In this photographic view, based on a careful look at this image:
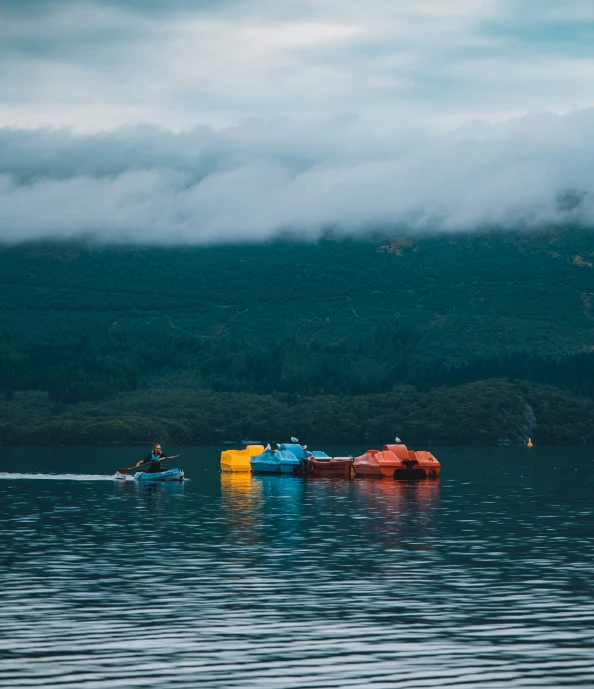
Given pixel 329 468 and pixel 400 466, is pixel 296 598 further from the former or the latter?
pixel 329 468

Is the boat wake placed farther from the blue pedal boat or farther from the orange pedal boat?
the orange pedal boat

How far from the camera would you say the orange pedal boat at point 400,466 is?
541 feet

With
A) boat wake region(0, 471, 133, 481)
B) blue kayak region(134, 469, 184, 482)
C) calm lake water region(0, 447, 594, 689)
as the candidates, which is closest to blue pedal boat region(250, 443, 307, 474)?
boat wake region(0, 471, 133, 481)

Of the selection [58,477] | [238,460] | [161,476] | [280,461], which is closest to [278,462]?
[280,461]

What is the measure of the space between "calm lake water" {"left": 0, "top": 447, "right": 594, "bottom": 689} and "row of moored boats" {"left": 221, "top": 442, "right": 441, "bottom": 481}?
60.1 metres

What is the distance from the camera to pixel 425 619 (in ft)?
154

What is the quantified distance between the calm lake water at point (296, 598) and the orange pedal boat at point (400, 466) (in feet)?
197

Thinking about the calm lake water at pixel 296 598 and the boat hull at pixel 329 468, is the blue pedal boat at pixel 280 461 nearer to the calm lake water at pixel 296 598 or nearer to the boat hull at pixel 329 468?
the boat hull at pixel 329 468

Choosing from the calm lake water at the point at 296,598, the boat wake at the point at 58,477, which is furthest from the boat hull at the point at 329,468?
the calm lake water at the point at 296,598

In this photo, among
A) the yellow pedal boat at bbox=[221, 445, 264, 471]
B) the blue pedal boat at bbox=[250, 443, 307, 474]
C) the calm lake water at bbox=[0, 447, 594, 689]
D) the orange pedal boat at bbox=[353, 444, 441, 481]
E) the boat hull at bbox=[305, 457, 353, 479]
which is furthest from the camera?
the yellow pedal boat at bbox=[221, 445, 264, 471]

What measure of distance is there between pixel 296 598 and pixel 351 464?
389 feet

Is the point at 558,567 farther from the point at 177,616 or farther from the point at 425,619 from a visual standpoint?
the point at 177,616

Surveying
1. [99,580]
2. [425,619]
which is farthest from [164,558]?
[425,619]

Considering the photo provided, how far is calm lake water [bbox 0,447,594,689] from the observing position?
38.6 meters
